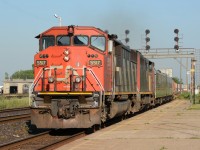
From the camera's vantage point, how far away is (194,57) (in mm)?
40875

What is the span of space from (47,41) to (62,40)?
615 mm

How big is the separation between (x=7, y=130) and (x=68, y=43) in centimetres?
408

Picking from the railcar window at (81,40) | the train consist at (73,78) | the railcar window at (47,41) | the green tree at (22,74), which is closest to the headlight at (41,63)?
the train consist at (73,78)

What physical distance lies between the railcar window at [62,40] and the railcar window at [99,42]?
92cm

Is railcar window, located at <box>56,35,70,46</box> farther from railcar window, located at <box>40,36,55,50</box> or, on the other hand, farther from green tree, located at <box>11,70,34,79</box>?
green tree, located at <box>11,70,34,79</box>

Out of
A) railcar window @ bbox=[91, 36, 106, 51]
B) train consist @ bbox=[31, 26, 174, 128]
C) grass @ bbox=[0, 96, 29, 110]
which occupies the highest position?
railcar window @ bbox=[91, 36, 106, 51]

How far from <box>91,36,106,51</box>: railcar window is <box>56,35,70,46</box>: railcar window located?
36.3 inches

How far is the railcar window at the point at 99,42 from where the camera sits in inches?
574

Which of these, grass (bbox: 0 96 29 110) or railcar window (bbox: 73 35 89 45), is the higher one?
railcar window (bbox: 73 35 89 45)

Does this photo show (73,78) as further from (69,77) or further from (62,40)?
(62,40)

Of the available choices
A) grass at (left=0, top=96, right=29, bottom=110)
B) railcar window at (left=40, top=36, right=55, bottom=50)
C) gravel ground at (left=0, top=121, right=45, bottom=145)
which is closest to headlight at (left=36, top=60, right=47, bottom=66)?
railcar window at (left=40, top=36, right=55, bottom=50)

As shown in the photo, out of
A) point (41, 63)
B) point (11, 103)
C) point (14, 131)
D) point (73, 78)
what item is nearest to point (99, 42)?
point (73, 78)

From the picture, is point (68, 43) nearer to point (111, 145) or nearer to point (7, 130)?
point (7, 130)

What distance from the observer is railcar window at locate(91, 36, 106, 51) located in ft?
47.9
